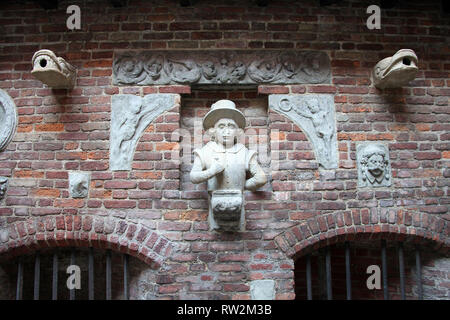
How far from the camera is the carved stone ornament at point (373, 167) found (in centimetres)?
401

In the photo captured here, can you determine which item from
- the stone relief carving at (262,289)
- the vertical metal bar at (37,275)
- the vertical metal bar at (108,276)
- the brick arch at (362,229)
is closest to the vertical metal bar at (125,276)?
the vertical metal bar at (108,276)

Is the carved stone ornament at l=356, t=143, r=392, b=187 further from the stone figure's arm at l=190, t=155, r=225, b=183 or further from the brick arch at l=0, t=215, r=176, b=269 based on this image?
the brick arch at l=0, t=215, r=176, b=269

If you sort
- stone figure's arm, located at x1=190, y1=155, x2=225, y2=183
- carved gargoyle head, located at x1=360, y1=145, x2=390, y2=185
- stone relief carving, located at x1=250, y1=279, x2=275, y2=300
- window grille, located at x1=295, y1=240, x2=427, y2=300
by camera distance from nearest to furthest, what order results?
1. stone figure's arm, located at x1=190, y1=155, x2=225, y2=183
2. stone relief carving, located at x1=250, y1=279, x2=275, y2=300
3. carved gargoyle head, located at x1=360, y1=145, x2=390, y2=185
4. window grille, located at x1=295, y1=240, x2=427, y2=300

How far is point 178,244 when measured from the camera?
153 inches

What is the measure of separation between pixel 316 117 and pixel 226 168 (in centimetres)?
108

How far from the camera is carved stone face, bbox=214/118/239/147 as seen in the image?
3.85m

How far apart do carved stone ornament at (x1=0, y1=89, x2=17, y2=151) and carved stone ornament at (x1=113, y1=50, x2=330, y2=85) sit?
41.6 inches

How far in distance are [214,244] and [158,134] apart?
1.19 meters

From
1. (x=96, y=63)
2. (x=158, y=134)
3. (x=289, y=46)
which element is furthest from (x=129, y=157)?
(x=289, y=46)

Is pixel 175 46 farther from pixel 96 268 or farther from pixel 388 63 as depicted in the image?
pixel 96 268

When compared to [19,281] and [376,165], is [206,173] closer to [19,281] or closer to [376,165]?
[376,165]

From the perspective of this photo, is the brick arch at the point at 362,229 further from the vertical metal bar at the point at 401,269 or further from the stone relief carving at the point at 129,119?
the stone relief carving at the point at 129,119

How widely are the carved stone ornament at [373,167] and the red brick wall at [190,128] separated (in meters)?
0.07

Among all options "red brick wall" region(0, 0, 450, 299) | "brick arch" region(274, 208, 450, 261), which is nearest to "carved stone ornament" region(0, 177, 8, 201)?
"red brick wall" region(0, 0, 450, 299)
